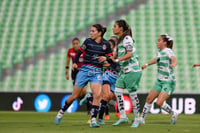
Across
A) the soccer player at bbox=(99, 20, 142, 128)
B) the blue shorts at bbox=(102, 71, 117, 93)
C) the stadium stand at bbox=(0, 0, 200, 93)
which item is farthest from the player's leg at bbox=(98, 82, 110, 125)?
the stadium stand at bbox=(0, 0, 200, 93)

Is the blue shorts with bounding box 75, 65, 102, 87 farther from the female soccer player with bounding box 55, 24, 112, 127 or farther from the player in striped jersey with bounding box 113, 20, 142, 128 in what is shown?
the player in striped jersey with bounding box 113, 20, 142, 128

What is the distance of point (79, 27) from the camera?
1016 inches

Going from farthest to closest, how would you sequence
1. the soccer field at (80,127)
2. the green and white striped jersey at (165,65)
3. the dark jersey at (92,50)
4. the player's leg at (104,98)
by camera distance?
the green and white striped jersey at (165,65)
the player's leg at (104,98)
the dark jersey at (92,50)
the soccer field at (80,127)

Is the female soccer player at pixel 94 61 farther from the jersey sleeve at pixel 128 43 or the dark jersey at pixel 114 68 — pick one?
the dark jersey at pixel 114 68

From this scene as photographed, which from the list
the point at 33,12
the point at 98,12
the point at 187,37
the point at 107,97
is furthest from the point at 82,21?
the point at 107,97

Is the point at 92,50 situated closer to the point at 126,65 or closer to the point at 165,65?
the point at 126,65

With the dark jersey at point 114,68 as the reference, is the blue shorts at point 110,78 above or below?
below

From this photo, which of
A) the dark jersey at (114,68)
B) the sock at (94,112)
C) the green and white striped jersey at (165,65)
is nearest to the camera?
the sock at (94,112)

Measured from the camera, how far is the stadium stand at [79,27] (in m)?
23.0

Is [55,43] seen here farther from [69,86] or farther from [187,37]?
[187,37]

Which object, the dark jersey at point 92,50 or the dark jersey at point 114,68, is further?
the dark jersey at point 114,68

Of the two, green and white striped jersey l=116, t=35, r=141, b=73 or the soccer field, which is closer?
the soccer field

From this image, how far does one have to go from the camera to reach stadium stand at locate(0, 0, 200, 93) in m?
23.0

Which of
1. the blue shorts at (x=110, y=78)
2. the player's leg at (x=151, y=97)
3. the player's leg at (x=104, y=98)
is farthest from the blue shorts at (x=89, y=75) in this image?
the blue shorts at (x=110, y=78)
